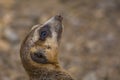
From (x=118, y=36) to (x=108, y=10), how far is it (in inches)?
45.7

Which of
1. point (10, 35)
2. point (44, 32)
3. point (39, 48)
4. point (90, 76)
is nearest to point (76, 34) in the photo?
point (10, 35)

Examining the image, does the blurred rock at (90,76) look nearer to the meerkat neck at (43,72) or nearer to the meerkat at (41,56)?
the meerkat at (41,56)

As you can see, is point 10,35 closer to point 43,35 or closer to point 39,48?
point 43,35

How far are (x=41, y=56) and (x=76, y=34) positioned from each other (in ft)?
15.6

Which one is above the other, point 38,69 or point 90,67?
point 90,67

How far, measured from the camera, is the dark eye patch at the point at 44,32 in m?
7.27

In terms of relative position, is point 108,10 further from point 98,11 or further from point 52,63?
point 52,63

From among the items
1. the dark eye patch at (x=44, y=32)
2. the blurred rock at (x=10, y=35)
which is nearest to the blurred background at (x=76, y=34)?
the blurred rock at (x=10, y=35)

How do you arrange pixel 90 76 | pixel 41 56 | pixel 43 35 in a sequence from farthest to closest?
pixel 90 76 → pixel 43 35 → pixel 41 56

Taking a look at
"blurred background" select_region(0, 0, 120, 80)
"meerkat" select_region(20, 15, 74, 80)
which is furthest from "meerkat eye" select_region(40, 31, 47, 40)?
"blurred background" select_region(0, 0, 120, 80)

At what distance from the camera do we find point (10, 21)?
12.6 meters

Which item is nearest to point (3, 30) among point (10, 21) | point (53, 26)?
point (10, 21)

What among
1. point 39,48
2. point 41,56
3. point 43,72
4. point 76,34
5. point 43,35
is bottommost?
point 43,72

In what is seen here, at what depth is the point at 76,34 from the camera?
1181 cm
